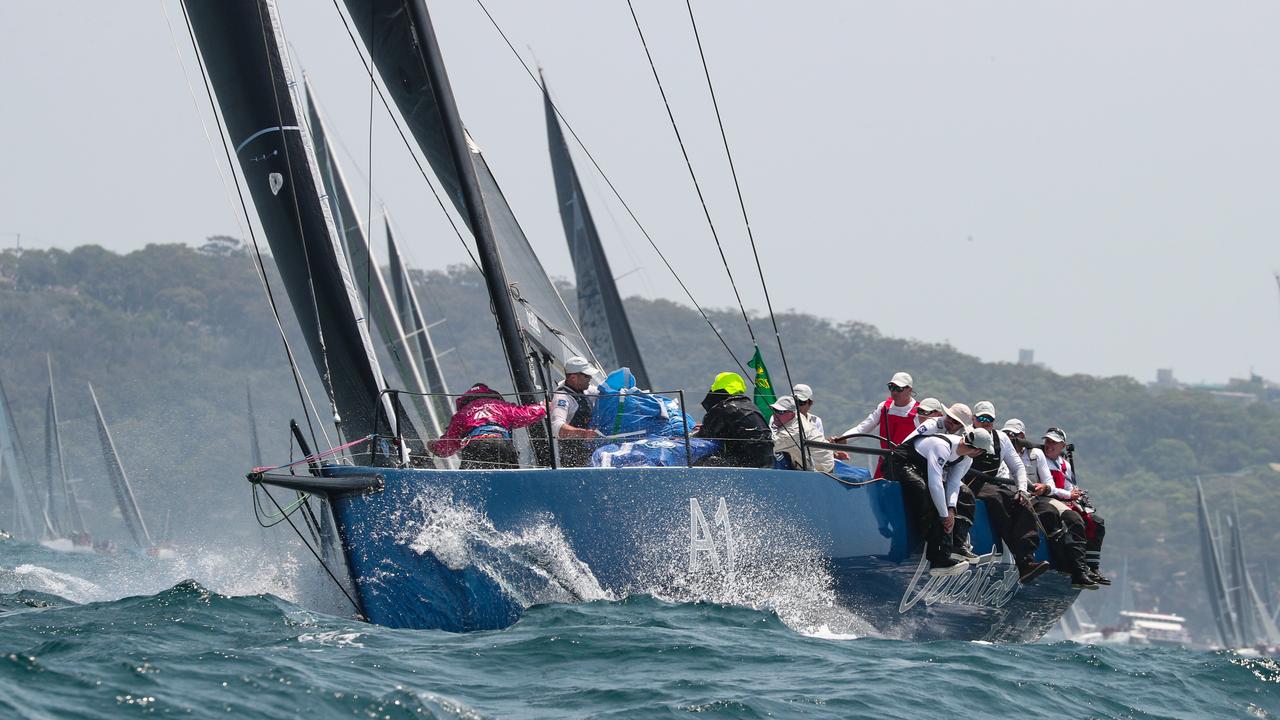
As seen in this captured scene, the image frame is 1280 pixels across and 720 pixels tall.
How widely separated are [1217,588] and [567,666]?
132 feet

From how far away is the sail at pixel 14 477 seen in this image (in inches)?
1396

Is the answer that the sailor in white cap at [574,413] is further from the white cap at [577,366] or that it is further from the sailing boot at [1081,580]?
the sailing boot at [1081,580]

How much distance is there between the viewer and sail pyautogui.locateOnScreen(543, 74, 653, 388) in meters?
15.7

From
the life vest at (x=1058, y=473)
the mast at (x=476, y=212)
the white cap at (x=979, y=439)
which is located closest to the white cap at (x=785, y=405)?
the white cap at (x=979, y=439)

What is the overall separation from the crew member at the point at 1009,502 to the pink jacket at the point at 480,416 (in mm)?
2694

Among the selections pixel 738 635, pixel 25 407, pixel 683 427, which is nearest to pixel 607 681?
pixel 738 635

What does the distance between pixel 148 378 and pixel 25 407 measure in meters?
7.31

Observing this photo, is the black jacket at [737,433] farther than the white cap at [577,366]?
No

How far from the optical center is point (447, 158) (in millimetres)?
9312

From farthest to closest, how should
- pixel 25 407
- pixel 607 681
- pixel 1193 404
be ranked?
pixel 1193 404
pixel 25 407
pixel 607 681

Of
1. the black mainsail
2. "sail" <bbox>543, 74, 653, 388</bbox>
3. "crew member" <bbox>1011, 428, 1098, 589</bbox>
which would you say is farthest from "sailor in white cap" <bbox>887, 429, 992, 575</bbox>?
the black mainsail

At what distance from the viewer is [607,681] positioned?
5715mm

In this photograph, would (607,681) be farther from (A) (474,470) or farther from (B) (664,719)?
(A) (474,470)

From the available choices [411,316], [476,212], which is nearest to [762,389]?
[476,212]
